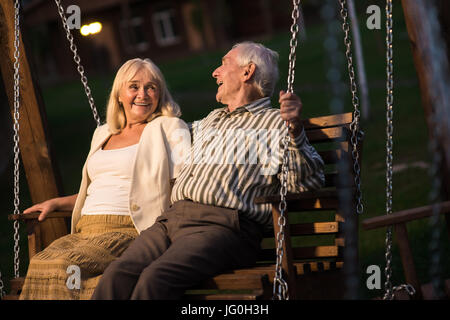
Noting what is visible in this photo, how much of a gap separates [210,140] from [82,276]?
3.40 feet

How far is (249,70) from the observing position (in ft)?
14.5

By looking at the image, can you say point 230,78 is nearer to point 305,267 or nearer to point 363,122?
point 305,267

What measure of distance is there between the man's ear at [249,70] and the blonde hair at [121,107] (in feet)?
Answer: 1.95

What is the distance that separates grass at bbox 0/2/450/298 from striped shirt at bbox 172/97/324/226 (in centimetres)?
176

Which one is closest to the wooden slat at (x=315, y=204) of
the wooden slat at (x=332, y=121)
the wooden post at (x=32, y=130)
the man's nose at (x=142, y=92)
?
the wooden slat at (x=332, y=121)

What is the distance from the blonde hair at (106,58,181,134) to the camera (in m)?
4.82

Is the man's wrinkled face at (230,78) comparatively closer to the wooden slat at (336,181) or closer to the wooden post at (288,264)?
the wooden slat at (336,181)

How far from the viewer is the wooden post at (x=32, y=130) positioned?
525cm

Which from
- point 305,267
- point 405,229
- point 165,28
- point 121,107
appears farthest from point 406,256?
point 165,28

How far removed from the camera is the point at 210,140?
4.37m

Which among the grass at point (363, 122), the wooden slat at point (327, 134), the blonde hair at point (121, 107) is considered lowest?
the grass at point (363, 122)

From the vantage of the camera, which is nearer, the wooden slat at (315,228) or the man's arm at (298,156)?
the man's arm at (298,156)

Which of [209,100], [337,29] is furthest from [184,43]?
[209,100]
